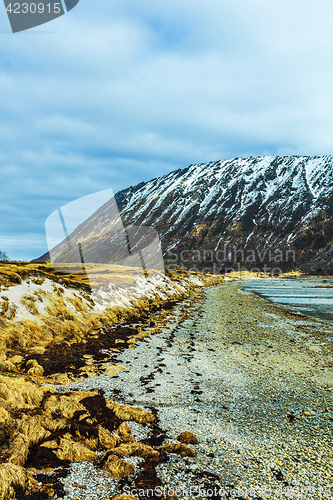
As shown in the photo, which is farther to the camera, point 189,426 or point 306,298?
point 306,298

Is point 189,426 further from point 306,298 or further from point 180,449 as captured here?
point 306,298

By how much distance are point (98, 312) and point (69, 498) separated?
1815 cm

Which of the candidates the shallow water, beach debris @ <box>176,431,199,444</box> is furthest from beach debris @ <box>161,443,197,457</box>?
the shallow water

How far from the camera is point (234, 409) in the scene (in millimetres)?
9648

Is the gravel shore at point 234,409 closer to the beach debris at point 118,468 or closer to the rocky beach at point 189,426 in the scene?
A: the rocky beach at point 189,426

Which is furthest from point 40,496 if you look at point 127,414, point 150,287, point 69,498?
point 150,287
